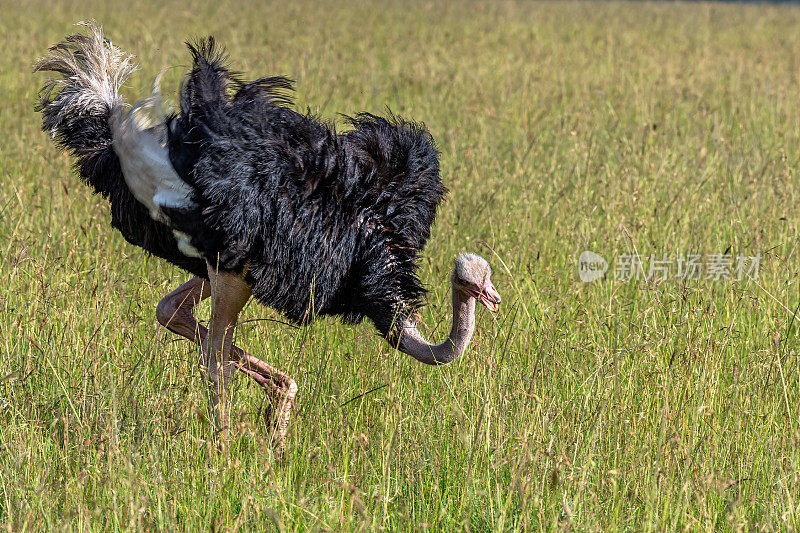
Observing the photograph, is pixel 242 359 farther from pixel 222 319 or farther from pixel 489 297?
pixel 489 297

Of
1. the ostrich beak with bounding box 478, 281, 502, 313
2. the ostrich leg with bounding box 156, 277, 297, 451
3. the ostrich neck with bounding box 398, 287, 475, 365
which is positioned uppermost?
the ostrich beak with bounding box 478, 281, 502, 313

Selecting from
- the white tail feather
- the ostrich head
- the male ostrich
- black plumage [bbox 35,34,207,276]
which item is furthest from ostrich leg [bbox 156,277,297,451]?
the ostrich head

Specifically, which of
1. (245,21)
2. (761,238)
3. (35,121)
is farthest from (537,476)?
(245,21)

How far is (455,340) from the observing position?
3.02 metres

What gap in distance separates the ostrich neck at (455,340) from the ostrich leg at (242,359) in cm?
43

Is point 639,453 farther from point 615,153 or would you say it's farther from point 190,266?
point 615,153

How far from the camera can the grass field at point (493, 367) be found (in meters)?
2.49

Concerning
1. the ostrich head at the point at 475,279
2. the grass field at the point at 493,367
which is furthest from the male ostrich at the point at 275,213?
the grass field at the point at 493,367

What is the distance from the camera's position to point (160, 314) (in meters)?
3.53

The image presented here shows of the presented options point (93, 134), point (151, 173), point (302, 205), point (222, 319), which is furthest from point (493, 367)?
point (93, 134)

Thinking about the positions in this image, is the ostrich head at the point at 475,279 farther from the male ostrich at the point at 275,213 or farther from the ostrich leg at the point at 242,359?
the ostrich leg at the point at 242,359

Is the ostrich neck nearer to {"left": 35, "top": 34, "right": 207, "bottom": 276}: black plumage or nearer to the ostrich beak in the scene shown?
the ostrich beak

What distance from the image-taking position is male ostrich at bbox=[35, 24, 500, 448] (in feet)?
9.93

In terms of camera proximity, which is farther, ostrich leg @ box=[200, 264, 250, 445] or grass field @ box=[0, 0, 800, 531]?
ostrich leg @ box=[200, 264, 250, 445]
